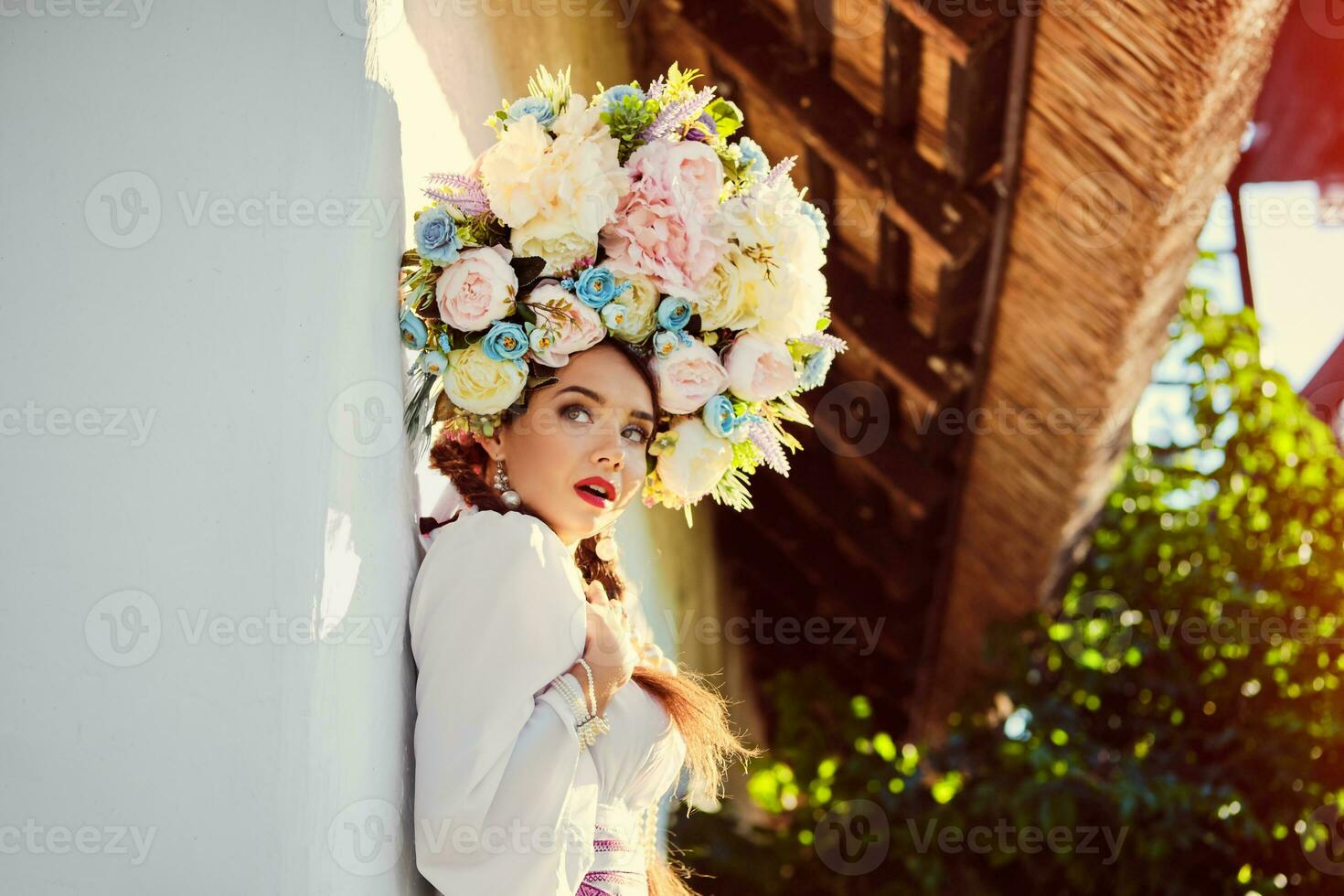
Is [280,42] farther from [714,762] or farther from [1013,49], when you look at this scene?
[1013,49]

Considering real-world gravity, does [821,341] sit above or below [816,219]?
below

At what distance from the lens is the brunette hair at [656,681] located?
1.62 meters

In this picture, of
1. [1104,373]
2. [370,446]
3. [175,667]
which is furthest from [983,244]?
[175,667]

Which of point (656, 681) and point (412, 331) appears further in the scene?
point (656, 681)

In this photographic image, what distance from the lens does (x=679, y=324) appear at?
1.63 m

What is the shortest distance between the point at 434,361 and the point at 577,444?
195mm

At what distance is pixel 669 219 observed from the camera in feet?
5.19

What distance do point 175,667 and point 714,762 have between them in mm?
737

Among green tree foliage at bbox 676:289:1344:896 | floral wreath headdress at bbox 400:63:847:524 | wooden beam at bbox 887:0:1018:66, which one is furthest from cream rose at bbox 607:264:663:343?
green tree foliage at bbox 676:289:1344:896

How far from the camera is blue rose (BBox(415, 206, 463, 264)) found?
1.50 metres

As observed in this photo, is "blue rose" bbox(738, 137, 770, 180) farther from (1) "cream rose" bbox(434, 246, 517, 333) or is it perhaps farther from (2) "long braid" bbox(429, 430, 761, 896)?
(2) "long braid" bbox(429, 430, 761, 896)

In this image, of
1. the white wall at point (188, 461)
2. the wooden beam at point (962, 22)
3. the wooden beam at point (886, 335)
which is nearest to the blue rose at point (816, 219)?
the white wall at point (188, 461)

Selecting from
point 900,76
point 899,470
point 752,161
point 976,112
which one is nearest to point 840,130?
point 900,76

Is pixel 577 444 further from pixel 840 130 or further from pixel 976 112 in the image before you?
pixel 840 130
